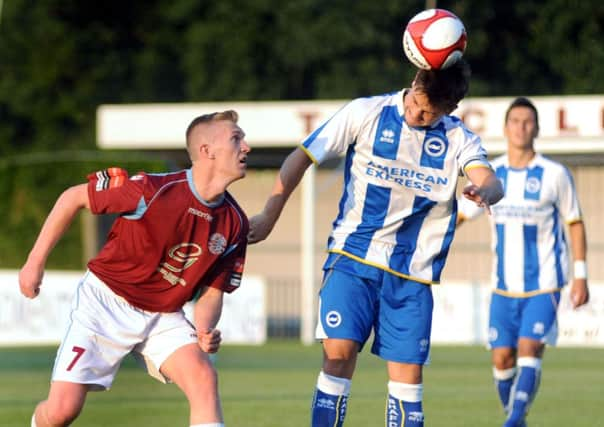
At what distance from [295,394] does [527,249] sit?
12.7ft

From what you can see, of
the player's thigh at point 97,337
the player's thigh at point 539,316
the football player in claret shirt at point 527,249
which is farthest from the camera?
the football player in claret shirt at point 527,249

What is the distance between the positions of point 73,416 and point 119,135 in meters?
19.1

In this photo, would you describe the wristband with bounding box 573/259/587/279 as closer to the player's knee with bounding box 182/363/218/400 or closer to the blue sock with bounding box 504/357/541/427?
the blue sock with bounding box 504/357/541/427

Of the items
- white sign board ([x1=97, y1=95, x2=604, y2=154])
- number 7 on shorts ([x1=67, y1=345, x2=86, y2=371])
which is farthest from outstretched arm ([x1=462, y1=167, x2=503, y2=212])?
white sign board ([x1=97, y1=95, x2=604, y2=154])

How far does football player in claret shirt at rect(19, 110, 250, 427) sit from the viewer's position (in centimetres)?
657

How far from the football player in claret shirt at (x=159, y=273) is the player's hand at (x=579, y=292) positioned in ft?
11.9

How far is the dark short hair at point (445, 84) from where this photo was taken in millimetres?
6883

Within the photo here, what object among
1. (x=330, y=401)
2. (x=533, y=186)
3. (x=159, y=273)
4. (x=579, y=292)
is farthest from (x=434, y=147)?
(x=579, y=292)

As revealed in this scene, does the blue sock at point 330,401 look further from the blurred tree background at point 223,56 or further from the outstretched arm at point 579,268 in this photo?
the blurred tree background at point 223,56

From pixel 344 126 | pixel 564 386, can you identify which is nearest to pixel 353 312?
pixel 344 126

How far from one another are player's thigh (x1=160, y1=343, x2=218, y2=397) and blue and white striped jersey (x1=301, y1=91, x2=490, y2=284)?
1098mm

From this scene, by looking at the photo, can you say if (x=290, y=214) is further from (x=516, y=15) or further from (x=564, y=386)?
(x=564, y=386)

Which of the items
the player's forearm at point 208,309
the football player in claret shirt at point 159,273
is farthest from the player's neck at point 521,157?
the player's forearm at point 208,309

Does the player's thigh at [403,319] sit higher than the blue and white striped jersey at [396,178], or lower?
lower
